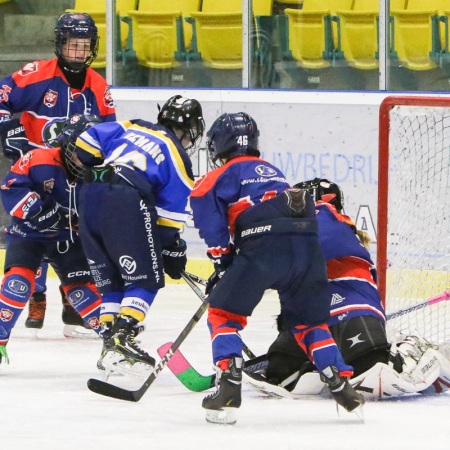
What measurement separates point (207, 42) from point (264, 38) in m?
0.36

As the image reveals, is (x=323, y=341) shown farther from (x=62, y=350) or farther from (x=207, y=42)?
(x=207, y=42)

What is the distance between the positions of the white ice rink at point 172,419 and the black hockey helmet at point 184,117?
2.74ft

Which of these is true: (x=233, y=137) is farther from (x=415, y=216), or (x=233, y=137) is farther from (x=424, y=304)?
(x=415, y=216)

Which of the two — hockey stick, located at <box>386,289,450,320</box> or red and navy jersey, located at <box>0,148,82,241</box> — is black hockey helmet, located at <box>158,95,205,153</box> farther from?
hockey stick, located at <box>386,289,450,320</box>

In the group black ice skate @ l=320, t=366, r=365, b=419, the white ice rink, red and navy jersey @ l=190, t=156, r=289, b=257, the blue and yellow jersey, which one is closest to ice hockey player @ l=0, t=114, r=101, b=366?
the white ice rink

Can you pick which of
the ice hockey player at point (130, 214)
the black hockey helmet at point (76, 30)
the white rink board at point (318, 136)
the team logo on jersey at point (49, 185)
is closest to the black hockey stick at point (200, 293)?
the ice hockey player at point (130, 214)

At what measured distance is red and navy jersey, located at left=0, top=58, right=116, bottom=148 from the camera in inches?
228

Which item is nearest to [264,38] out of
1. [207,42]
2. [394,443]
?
[207,42]

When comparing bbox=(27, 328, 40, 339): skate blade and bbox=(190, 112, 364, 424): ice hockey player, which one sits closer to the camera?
bbox=(190, 112, 364, 424): ice hockey player

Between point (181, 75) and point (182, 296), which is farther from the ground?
point (181, 75)

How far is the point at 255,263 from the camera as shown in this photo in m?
3.91

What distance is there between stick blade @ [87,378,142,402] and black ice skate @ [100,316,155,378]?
9 centimetres

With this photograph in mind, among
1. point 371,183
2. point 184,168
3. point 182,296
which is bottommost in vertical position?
point 182,296

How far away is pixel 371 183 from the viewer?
691 centimetres
